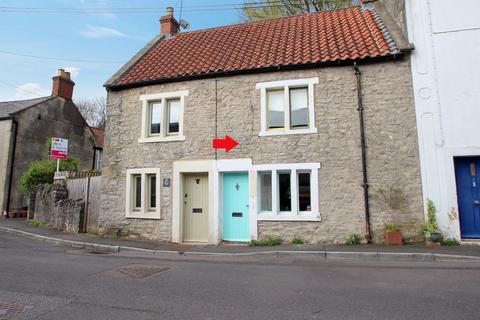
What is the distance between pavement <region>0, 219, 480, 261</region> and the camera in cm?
765

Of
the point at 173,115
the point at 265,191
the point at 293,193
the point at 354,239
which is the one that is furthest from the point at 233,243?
the point at 173,115

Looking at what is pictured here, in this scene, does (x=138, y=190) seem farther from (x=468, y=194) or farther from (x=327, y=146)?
(x=468, y=194)

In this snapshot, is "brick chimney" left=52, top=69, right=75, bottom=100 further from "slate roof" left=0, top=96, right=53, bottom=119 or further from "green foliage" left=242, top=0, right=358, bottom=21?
"green foliage" left=242, top=0, right=358, bottom=21

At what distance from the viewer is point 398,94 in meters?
9.55

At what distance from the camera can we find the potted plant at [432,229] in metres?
8.48

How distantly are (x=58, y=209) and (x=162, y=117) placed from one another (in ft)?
22.1

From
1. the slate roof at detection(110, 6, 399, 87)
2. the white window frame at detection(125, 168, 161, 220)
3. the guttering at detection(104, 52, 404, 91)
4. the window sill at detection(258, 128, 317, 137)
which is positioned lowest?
the white window frame at detection(125, 168, 161, 220)

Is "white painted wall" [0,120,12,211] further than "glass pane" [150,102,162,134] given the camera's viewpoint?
Yes

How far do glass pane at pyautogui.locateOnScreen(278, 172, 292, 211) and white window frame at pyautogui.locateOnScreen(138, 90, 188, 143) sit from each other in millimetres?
3744

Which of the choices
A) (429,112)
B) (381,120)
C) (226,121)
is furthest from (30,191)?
(429,112)

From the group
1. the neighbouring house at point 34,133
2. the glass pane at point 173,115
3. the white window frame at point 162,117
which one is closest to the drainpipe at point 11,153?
the neighbouring house at point 34,133

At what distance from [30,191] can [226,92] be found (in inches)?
501

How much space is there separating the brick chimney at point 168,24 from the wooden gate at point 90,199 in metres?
7.99

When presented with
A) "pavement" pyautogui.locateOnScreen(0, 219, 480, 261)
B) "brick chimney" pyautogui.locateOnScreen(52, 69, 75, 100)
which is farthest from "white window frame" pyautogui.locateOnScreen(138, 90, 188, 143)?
"brick chimney" pyautogui.locateOnScreen(52, 69, 75, 100)
